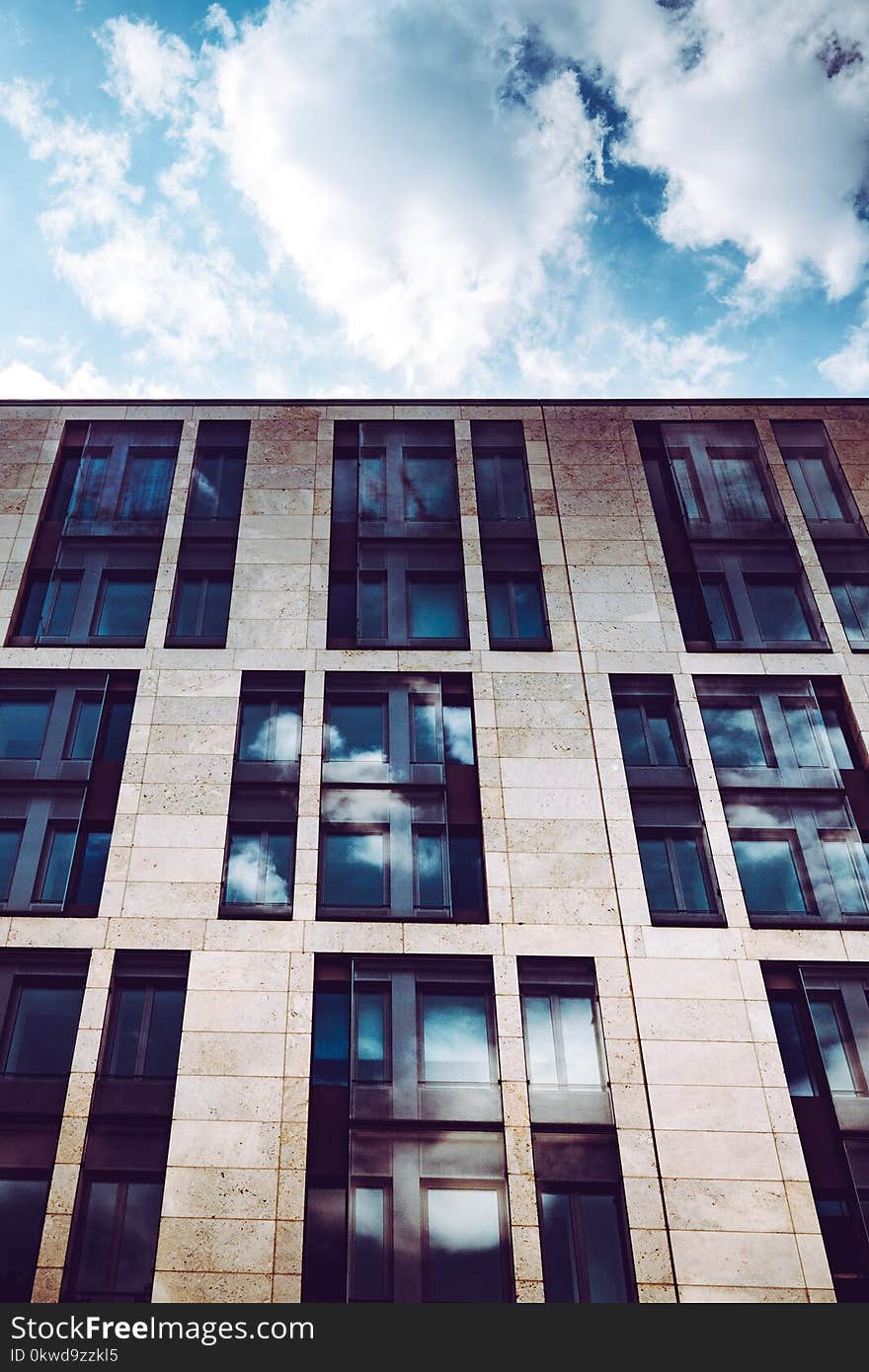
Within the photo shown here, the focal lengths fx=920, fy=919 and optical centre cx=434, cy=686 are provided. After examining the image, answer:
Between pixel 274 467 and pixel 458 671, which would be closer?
pixel 458 671

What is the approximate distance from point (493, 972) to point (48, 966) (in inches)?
407

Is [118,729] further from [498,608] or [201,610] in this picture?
[498,608]

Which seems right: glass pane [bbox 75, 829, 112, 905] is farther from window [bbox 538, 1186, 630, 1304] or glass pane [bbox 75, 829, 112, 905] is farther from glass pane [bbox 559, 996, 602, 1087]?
window [bbox 538, 1186, 630, 1304]

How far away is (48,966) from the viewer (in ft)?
70.1

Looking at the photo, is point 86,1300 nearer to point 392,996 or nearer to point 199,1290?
point 199,1290

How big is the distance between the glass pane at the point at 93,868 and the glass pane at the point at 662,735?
14475mm

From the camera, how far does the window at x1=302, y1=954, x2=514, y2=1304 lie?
59.6 feet

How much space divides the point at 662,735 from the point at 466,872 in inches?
266

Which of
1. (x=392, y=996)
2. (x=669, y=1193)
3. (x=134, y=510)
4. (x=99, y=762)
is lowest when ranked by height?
(x=669, y=1193)

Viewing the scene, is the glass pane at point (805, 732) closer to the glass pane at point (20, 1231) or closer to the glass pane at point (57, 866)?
the glass pane at point (57, 866)

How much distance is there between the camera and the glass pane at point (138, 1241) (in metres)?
17.8

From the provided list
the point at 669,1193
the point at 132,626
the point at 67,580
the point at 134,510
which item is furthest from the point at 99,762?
the point at 669,1193

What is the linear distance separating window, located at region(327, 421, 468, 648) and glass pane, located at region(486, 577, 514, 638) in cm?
81

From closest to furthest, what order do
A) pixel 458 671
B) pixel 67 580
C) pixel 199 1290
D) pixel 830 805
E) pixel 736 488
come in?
1. pixel 199 1290
2. pixel 830 805
3. pixel 458 671
4. pixel 67 580
5. pixel 736 488
